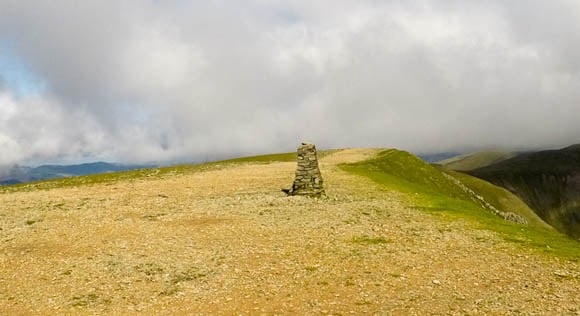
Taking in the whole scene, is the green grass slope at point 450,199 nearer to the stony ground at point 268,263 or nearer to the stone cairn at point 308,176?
the stony ground at point 268,263

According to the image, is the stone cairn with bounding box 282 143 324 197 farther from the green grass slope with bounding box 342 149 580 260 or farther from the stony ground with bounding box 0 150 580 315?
the green grass slope with bounding box 342 149 580 260

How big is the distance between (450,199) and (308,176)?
15.6 metres

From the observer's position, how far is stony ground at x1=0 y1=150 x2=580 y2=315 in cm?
2225

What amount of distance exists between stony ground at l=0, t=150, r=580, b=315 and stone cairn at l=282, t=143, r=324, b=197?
2103mm

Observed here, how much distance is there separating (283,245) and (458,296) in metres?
12.3

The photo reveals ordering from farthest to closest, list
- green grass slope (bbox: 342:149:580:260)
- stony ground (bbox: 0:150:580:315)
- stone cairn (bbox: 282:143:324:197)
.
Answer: stone cairn (bbox: 282:143:324:197) < green grass slope (bbox: 342:149:580:260) < stony ground (bbox: 0:150:580:315)

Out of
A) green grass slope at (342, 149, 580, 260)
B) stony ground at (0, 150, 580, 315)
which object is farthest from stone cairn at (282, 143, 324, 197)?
green grass slope at (342, 149, 580, 260)

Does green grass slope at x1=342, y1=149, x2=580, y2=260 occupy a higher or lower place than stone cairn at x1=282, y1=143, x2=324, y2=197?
lower

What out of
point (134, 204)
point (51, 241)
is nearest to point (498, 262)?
point (51, 241)

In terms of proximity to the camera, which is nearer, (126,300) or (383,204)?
(126,300)

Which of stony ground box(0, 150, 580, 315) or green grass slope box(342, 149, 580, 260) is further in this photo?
green grass slope box(342, 149, 580, 260)

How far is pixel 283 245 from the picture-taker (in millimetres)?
31219

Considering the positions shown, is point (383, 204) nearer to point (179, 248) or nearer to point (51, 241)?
point (179, 248)

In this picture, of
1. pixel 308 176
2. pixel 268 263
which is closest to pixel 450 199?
pixel 308 176
